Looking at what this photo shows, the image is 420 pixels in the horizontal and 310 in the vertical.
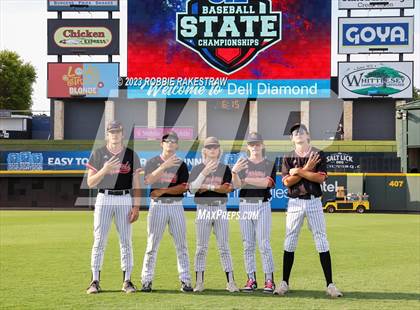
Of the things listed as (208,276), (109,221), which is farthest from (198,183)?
(208,276)

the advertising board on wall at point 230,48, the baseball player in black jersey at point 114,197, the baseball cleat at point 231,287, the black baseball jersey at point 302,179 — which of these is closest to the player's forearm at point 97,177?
the baseball player in black jersey at point 114,197

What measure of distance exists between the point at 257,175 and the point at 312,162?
816mm

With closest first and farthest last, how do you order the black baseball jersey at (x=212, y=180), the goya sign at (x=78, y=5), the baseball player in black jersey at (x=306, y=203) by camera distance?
1. the baseball player in black jersey at (x=306, y=203)
2. the black baseball jersey at (x=212, y=180)
3. the goya sign at (x=78, y=5)

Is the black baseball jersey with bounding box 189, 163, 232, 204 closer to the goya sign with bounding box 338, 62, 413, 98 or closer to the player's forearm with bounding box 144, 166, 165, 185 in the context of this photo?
the player's forearm with bounding box 144, 166, 165, 185

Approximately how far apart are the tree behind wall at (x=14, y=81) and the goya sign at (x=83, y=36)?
2530 cm

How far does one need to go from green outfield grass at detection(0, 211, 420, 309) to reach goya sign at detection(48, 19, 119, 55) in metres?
33.0

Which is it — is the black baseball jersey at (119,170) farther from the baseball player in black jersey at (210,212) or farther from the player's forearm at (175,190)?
the baseball player in black jersey at (210,212)

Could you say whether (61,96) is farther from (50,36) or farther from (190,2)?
(190,2)

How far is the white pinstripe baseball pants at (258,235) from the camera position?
844cm

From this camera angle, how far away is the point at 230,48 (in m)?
47.2

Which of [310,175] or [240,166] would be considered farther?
[240,166]

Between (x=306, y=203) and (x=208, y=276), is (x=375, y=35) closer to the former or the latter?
(x=208, y=276)

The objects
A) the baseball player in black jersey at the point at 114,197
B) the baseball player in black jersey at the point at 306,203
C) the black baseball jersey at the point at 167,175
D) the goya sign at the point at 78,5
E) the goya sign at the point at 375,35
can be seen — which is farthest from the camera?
the goya sign at the point at 78,5

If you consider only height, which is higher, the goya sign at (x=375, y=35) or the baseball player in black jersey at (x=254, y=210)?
the goya sign at (x=375, y=35)
